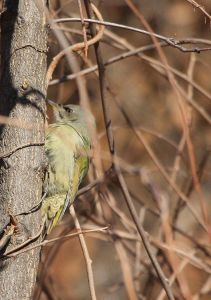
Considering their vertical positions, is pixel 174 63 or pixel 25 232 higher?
pixel 174 63

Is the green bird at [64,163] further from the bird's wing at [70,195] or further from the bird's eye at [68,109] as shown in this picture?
the bird's eye at [68,109]

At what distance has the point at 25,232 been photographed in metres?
2.61

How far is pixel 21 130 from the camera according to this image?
102 inches

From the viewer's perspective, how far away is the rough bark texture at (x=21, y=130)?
2.56 meters

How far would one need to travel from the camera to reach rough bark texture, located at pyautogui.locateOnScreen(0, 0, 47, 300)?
2.56 m

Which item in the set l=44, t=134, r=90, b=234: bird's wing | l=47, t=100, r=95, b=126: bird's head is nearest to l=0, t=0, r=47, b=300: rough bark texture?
l=44, t=134, r=90, b=234: bird's wing

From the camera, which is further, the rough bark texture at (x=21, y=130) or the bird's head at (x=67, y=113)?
the bird's head at (x=67, y=113)

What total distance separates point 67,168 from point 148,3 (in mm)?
3956

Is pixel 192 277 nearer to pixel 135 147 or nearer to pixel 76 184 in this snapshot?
pixel 135 147

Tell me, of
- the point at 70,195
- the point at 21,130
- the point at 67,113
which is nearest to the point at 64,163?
the point at 70,195

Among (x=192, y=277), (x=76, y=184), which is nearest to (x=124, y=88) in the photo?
(x=192, y=277)

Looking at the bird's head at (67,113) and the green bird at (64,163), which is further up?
the bird's head at (67,113)

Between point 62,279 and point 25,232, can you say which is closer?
point 25,232

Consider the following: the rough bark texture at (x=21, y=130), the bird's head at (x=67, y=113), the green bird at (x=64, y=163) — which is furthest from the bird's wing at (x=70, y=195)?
the rough bark texture at (x=21, y=130)
